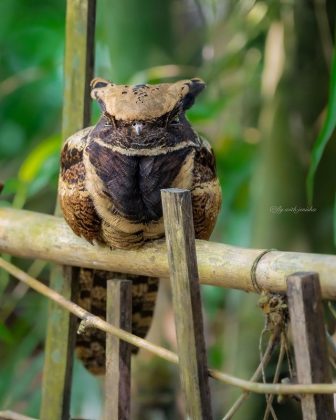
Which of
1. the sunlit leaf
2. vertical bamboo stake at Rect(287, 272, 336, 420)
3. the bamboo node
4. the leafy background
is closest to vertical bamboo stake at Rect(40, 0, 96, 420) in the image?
the leafy background

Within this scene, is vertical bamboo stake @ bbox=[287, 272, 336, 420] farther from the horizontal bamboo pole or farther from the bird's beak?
the bird's beak

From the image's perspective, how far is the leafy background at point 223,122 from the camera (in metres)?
1.79

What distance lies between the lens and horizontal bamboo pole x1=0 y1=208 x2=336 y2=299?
2.93 feet

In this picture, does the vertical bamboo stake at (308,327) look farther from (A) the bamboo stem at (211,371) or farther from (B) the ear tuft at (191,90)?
(B) the ear tuft at (191,90)

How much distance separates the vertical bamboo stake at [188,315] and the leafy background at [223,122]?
432mm

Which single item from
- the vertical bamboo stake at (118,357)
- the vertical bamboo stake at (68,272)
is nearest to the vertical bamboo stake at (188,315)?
the vertical bamboo stake at (118,357)

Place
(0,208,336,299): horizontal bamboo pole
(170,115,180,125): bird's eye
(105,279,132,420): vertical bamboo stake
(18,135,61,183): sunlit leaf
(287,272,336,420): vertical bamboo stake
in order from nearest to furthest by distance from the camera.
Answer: (287,272,336,420): vertical bamboo stake < (0,208,336,299): horizontal bamboo pole < (105,279,132,420): vertical bamboo stake < (170,115,180,125): bird's eye < (18,135,61,183): sunlit leaf

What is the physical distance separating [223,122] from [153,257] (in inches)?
54.3

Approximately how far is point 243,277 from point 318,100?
3.08 ft

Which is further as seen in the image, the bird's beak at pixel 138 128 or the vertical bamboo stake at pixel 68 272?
the vertical bamboo stake at pixel 68 272

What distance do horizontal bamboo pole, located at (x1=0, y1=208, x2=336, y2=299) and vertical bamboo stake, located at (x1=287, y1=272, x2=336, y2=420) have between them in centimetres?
6

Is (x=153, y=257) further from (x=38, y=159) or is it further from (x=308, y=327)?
(x=38, y=159)

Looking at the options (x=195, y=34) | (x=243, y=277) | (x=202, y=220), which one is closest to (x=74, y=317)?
(x=202, y=220)

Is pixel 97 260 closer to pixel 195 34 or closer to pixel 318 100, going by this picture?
pixel 318 100
